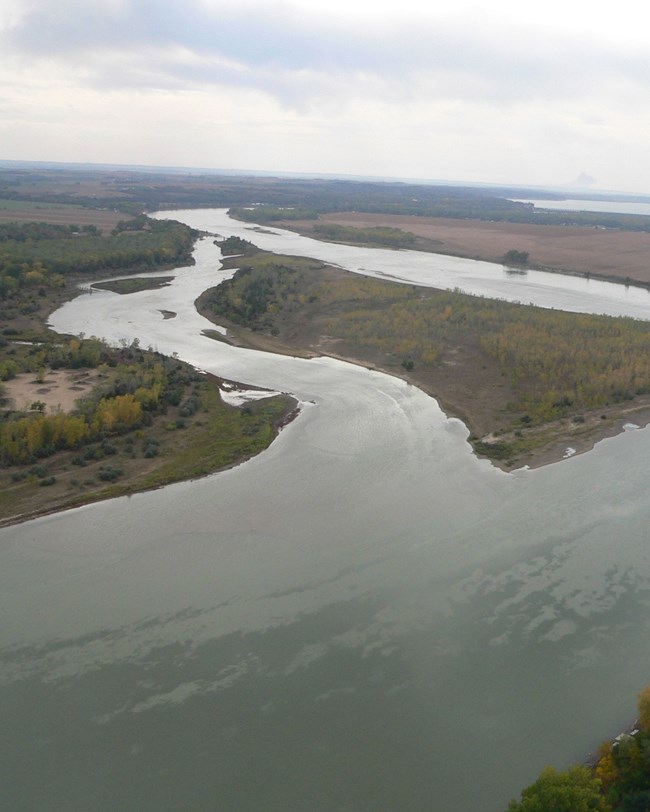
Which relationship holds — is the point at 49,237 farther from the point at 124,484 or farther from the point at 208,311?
the point at 124,484

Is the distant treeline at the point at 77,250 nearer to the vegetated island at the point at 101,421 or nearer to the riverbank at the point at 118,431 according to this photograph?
the vegetated island at the point at 101,421

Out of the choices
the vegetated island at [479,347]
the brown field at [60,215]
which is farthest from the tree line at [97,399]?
the brown field at [60,215]

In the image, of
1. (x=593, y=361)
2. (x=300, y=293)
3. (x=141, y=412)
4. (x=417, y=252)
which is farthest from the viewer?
(x=417, y=252)

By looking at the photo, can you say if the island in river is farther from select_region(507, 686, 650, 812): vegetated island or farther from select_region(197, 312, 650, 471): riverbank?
select_region(507, 686, 650, 812): vegetated island

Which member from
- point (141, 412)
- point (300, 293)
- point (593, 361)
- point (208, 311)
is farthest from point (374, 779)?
point (300, 293)

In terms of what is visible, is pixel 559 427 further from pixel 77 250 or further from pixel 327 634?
pixel 77 250

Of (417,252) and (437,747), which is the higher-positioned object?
(417,252)
